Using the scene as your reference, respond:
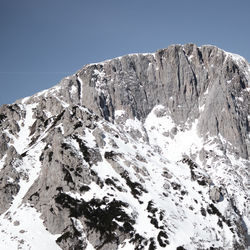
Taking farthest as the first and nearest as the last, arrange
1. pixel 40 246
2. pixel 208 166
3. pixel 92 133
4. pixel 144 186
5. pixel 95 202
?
pixel 208 166 → pixel 92 133 → pixel 144 186 → pixel 95 202 → pixel 40 246

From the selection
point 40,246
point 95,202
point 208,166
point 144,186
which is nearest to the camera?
point 40,246

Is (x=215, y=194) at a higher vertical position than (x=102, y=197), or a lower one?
lower

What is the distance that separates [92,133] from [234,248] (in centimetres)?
5967

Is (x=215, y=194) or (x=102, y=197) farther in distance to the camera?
(x=215, y=194)

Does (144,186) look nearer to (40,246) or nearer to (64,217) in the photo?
(64,217)

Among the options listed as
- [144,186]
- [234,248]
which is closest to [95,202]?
[144,186]

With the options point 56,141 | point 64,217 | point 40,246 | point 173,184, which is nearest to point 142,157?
point 173,184

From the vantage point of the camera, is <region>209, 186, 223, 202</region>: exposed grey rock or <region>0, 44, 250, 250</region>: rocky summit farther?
<region>209, 186, 223, 202</region>: exposed grey rock

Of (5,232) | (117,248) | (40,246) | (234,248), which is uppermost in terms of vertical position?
(5,232)

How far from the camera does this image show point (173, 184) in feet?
470

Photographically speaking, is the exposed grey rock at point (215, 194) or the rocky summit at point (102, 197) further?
the exposed grey rock at point (215, 194)

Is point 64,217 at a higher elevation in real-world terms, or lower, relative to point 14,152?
lower

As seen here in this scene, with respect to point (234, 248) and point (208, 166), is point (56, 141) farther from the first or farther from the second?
point (208, 166)

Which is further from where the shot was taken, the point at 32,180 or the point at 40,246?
the point at 32,180
